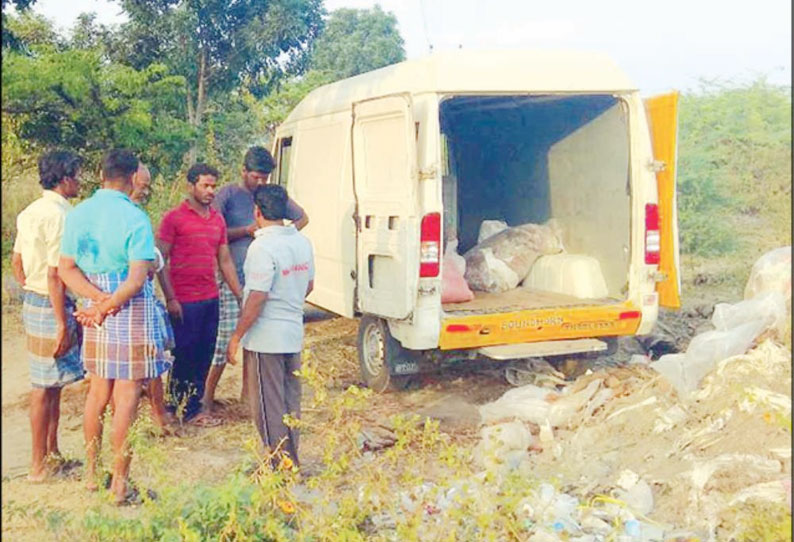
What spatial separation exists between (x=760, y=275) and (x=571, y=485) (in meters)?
2.80

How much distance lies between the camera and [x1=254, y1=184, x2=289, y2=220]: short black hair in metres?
4.52

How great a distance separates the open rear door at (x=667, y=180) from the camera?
6277 mm

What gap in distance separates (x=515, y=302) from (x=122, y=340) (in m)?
3.28

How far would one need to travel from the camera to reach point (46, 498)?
14.6 ft

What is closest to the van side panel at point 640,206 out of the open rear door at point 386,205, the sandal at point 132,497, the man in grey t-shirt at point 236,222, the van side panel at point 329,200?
the open rear door at point 386,205

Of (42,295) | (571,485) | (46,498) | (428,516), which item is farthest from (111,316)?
(571,485)

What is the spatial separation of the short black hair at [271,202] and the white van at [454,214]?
4.72ft

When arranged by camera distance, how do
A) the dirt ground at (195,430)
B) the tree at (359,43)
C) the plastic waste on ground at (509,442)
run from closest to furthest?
1. the dirt ground at (195,430)
2. the plastic waste on ground at (509,442)
3. the tree at (359,43)

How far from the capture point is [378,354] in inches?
265

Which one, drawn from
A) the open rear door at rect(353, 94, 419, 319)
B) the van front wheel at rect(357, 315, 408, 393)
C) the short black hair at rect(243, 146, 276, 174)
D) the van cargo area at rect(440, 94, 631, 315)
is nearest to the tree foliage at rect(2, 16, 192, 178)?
the van cargo area at rect(440, 94, 631, 315)

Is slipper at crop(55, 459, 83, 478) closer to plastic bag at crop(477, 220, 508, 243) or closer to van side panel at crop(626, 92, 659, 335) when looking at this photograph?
van side panel at crop(626, 92, 659, 335)

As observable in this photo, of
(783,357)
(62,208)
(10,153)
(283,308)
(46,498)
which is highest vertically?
(10,153)

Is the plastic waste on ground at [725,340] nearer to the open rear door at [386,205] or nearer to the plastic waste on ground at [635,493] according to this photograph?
the plastic waste on ground at [635,493]

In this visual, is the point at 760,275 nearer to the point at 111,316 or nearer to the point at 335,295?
the point at 335,295
